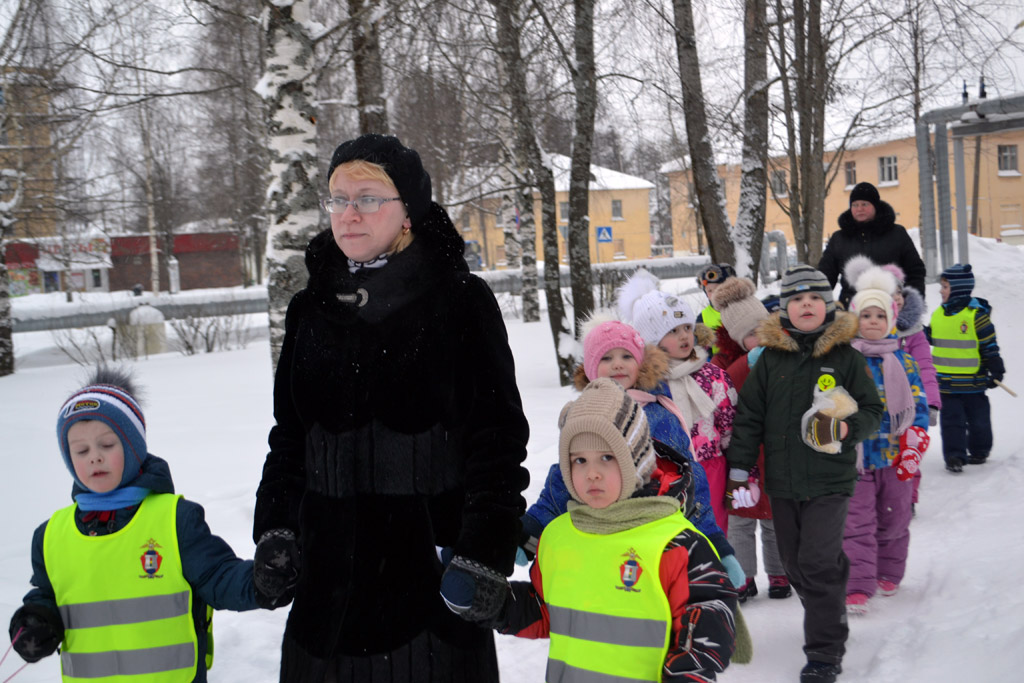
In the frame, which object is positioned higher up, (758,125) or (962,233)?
(758,125)

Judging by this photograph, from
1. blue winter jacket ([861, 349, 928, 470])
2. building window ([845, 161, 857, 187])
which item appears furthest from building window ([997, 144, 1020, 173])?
blue winter jacket ([861, 349, 928, 470])

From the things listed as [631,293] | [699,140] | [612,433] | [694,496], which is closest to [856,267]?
[631,293]

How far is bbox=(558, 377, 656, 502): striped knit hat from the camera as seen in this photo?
100.0 inches

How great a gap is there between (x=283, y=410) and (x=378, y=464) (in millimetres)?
369

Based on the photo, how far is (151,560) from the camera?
2.54 metres

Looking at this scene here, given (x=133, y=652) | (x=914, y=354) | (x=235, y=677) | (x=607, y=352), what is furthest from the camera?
(x=914, y=354)

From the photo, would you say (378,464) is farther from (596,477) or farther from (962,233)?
(962,233)

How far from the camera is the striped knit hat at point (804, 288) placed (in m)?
4.13

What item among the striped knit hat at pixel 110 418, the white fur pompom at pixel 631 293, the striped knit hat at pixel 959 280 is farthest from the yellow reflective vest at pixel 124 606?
the striped knit hat at pixel 959 280

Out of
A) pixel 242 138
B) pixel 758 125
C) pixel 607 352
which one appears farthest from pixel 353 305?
pixel 242 138

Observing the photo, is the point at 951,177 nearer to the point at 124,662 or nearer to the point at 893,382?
the point at 893,382

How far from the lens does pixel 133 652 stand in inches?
98.4

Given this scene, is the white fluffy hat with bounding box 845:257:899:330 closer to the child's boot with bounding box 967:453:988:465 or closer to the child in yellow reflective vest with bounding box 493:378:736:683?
the child in yellow reflective vest with bounding box 493:378:736:683

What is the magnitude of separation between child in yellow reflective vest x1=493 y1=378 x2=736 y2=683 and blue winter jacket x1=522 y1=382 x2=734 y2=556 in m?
0.17
